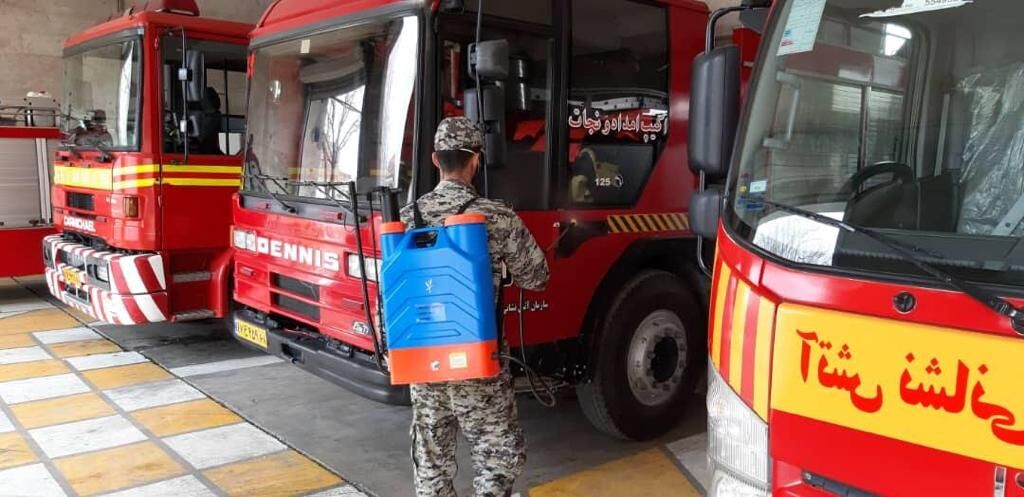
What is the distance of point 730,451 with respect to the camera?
7.05 ft

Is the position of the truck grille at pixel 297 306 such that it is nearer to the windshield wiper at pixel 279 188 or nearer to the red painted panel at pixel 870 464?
the windshield wiper at pixel 279 188

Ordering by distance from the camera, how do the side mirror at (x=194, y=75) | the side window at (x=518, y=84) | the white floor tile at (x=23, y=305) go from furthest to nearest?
the white floor tile at (x=23, y=305) → the side mirror at (x=194, y=75) → the side window at (x=518, y=84)

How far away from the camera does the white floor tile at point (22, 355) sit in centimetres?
654

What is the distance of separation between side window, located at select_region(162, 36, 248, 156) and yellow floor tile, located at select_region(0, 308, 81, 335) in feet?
9.67

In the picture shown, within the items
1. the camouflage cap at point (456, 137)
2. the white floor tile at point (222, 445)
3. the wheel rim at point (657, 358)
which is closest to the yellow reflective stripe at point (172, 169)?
the white floor tile at point (222, 445)

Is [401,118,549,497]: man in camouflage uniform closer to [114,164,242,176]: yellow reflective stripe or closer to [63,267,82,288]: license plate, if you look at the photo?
[114,164,242,176]: yellow reflective stripe

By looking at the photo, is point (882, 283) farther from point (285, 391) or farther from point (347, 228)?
point (285, 391)

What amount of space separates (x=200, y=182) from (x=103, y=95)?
1.11 m

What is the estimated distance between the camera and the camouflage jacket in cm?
300

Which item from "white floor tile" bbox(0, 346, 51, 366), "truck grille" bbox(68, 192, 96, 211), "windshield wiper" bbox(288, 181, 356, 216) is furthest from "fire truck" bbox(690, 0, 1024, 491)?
"white floor tile" bbox(0, 346, 51, 366)

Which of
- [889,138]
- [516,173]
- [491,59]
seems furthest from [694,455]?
[889,138]

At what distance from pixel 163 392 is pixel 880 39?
5165 mm

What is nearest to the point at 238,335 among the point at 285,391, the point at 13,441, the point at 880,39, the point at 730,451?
the point at 285,391

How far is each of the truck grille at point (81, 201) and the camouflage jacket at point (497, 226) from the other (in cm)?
457
